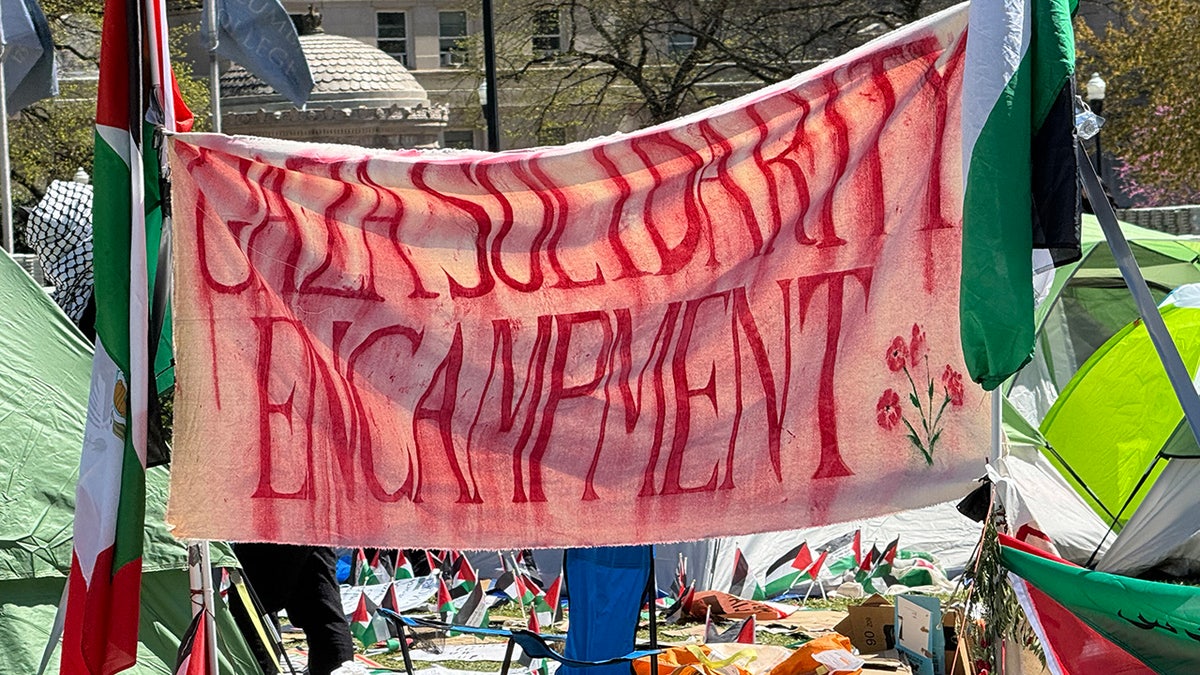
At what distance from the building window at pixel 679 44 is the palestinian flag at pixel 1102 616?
26728 mm

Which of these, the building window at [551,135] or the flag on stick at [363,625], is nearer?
the flag on stick at [363,625]

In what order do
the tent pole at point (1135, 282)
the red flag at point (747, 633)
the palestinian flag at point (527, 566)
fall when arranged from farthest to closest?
the palestinian flag at point (527, 566) → the red flag at point (747, 633) → the tent pole at point (1135, 282)

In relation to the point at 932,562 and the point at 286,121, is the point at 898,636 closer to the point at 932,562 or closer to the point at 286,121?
the point at 932,562

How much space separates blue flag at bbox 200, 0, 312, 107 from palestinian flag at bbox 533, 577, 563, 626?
13.4ft

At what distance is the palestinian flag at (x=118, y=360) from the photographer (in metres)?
3.73

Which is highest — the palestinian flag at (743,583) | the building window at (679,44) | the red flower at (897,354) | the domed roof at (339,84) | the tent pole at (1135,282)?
the building window at (679,44)

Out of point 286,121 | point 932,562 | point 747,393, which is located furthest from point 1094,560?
point 286,121

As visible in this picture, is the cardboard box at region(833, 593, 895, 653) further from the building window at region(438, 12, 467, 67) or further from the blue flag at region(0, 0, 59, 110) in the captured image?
the building window at region(438, 12, 467, 67)

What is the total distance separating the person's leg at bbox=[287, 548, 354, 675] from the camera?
639cm

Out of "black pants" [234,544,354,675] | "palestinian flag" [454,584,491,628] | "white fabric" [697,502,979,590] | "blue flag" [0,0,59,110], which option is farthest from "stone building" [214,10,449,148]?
"black pants" [234,544,354,675]

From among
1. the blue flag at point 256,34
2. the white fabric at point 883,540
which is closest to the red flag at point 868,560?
the white fabric at point 883,540

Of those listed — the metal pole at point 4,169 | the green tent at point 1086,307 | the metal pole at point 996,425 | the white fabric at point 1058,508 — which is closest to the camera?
the metal pole at point 996,425

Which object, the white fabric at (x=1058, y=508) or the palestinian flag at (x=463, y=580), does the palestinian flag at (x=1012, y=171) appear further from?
the palestinian flag at (x=463, y=580)

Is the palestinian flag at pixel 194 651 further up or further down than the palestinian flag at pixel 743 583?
further up
